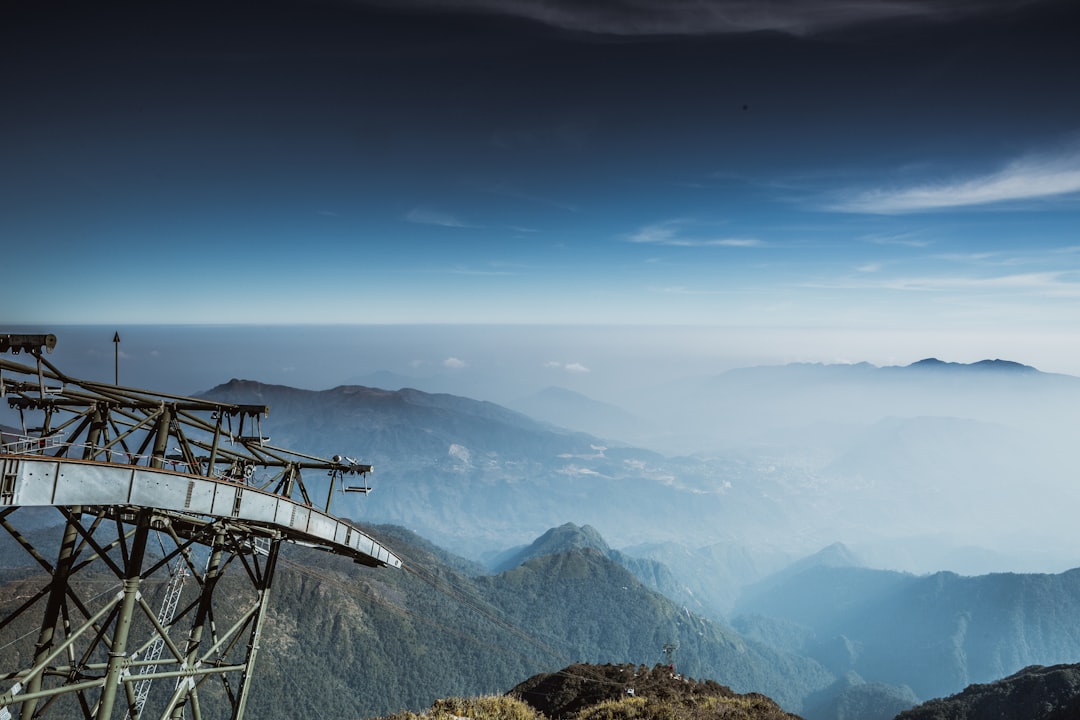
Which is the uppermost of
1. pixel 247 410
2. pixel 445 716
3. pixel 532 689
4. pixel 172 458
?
pixel 247 410

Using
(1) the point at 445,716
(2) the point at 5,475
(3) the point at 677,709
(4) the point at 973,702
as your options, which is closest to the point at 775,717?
(3) the point at 677,709

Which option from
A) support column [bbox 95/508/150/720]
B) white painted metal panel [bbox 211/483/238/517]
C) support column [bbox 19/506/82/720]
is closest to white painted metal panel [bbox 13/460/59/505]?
support column [bbox 95/508/150/720]

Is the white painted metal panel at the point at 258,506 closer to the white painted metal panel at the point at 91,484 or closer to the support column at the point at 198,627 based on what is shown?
the support column at the point at 198,627

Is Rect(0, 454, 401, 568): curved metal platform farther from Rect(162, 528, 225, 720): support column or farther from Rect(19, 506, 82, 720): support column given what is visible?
Rect(19, 506, 82, 720): support column

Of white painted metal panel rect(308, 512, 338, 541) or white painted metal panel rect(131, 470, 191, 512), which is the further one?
white painted metal panel rect(308, 512, 338, 541)

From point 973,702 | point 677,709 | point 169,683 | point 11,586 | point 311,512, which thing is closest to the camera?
point 311,512

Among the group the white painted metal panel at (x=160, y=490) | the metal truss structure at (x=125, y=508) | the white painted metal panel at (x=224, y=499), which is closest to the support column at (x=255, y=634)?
the metal truss structure at (x=125, y=508)

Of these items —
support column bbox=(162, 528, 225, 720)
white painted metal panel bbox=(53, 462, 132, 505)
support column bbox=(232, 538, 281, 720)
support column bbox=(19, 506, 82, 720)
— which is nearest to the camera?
white painted metal panel bbox=(53, 462, 132, 505)

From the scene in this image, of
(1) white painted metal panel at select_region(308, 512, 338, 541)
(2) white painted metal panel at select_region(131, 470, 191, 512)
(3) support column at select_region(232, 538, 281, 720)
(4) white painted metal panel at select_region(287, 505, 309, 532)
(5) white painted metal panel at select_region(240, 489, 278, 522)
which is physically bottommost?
(3) support column at select_region(232, 538, 281, 720)

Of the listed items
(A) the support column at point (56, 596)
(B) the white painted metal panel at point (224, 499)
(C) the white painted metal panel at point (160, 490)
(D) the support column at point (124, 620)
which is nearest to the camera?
(C) the white painted metal panel at point (160, 490)

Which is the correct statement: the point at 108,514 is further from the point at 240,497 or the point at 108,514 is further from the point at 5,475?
the point at 5,475

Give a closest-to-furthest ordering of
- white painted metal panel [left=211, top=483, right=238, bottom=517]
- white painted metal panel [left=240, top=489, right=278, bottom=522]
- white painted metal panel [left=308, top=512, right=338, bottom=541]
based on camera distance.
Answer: white painted metal panel [left=211, top=483, right=238, bottom=517]
white painted metal panel [left=240, top=489, right=278, bottom=522]
white painted metal panel [left=308, top=512, right=338, bottom=541]
